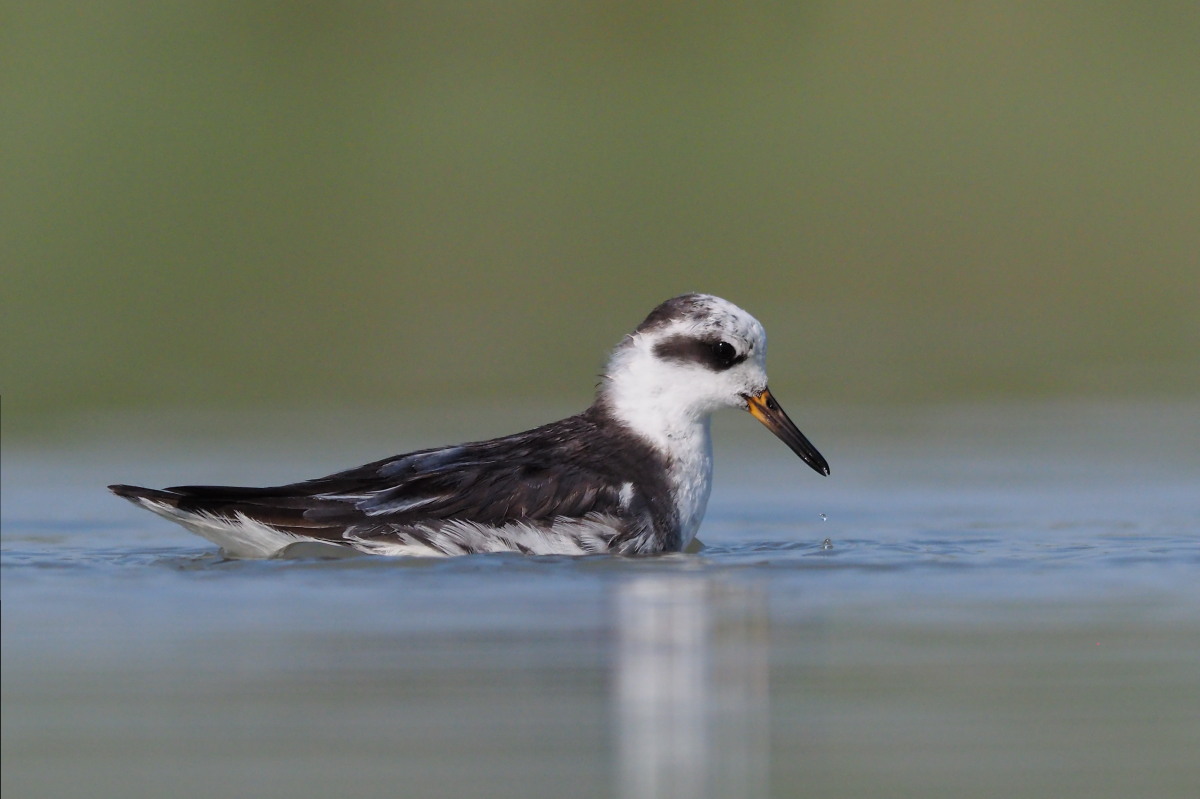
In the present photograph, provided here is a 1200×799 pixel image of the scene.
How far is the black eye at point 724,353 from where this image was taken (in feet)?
36.5

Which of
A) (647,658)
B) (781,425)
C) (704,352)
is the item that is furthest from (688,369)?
(647,658)

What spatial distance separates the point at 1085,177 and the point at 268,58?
10064 mm

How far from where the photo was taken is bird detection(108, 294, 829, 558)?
33.1 feet

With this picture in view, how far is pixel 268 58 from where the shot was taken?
86.5ft

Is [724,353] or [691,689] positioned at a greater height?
[724,353]

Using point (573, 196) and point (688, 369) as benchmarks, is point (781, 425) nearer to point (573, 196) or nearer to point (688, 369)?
point (688, 369)

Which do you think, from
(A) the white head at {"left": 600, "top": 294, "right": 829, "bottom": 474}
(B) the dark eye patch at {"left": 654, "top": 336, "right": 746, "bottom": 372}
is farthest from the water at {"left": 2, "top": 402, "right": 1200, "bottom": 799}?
(B) the dark eye patch at {"left": 654, "top": 336, "right": 746, "bottom": 372}

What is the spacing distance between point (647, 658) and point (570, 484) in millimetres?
2814

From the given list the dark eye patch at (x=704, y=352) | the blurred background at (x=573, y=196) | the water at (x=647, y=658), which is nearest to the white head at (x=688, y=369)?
the dark eye patch at (x=704, y=352)

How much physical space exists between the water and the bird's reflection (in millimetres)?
17

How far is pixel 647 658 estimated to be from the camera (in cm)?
773

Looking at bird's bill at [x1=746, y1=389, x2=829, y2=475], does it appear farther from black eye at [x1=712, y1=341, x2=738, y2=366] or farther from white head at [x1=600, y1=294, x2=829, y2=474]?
black eye at [x1=712, y1=341, x2=738, y2=366]

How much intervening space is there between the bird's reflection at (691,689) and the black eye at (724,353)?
1.91 metres

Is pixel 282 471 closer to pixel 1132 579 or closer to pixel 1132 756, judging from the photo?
pixel 1132 579
